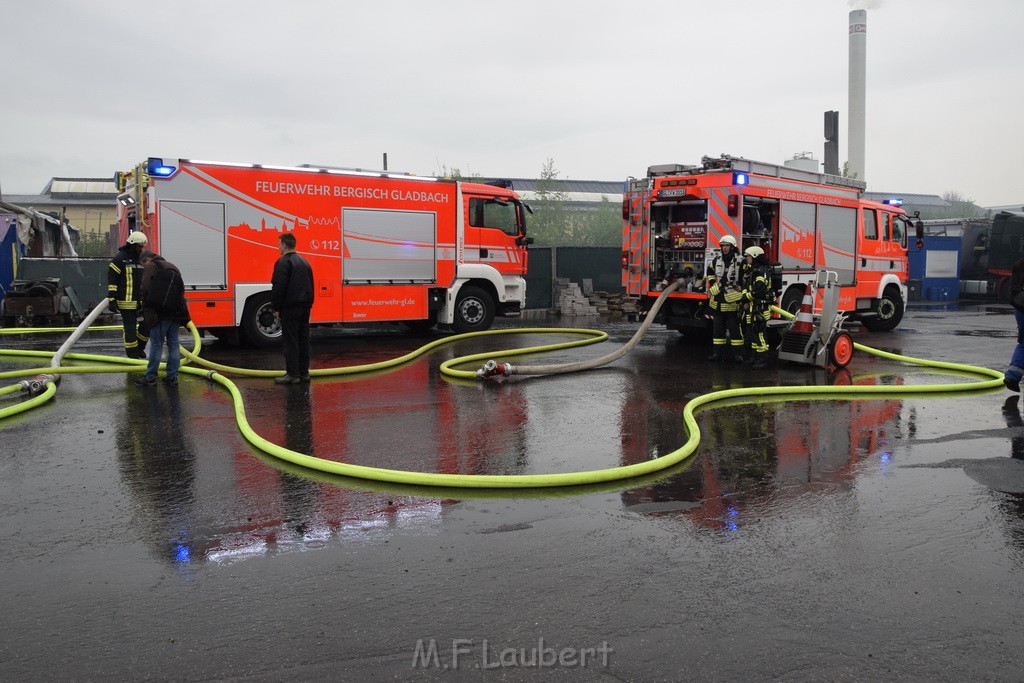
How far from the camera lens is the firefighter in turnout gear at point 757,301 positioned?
10883 mm

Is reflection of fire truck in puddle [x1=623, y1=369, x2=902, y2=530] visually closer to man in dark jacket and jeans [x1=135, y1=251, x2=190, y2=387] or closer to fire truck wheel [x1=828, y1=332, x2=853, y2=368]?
fire truck wheel [x1=828, y1=332, x2=853, y2=368]

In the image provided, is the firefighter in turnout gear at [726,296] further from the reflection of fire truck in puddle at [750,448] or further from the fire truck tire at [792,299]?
the fire truck tire at [792,299]

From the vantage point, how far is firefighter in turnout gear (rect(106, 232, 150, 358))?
10.8m

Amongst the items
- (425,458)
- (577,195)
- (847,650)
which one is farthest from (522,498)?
(577,195)

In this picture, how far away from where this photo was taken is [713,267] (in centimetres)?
1166

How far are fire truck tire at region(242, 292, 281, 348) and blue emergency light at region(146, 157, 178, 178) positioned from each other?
218 cm

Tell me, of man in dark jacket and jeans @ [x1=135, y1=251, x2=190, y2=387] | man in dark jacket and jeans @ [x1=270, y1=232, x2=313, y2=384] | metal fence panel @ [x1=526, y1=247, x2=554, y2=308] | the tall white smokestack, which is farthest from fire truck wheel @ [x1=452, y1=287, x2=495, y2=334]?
the tall white smokestack

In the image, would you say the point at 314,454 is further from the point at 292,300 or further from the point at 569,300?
the point at 569,300

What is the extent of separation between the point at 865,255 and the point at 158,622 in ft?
51.5

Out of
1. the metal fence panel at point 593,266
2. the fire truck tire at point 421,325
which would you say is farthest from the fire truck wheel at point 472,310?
the metal fence panel at point 593,266

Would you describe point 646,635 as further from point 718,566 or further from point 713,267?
point 713,267

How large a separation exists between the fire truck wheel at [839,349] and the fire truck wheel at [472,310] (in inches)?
249

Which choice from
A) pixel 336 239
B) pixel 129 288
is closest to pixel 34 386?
pixel 129 288

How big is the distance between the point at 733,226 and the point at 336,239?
630cm
